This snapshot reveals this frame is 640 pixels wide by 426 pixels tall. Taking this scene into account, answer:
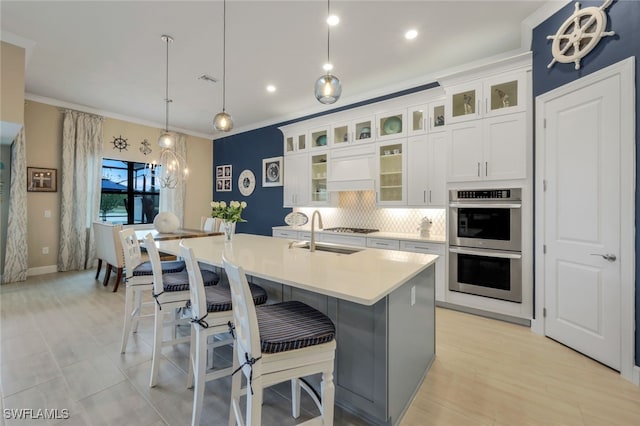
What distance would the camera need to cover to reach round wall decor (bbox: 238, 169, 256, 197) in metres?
6.54

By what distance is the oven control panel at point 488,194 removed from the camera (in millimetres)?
3085

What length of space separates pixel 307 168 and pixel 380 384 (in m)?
4.08

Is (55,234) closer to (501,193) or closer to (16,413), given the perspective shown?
(16,413)

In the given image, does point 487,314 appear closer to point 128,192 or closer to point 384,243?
point 384,243

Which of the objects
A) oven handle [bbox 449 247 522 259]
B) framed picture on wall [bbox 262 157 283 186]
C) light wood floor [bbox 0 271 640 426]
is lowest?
light wood floor [bbox 0 271 640 426]

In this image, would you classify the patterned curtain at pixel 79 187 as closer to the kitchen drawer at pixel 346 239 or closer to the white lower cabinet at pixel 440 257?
the kitchen drawer at pixel 346 239

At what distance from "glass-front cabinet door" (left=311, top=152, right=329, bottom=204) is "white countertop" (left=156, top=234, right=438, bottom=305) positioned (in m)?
2.53

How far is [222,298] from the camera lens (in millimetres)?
1801

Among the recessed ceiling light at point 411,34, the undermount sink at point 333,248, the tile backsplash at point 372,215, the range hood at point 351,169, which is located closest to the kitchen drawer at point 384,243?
the tile backsplash at point 372,215

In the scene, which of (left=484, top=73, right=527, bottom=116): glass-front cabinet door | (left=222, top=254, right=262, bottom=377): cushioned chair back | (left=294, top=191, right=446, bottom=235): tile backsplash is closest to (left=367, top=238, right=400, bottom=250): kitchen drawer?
(left=294, top=191, right=446, bottom=235): tile backsplash

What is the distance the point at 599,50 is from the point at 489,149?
44.9 inches

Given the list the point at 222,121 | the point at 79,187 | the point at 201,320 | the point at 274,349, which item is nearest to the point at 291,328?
the point at 274,349

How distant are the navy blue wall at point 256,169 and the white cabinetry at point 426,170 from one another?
107 inches

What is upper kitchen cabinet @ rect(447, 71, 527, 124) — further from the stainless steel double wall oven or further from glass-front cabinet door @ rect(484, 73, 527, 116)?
the stainless steel double wall oven
